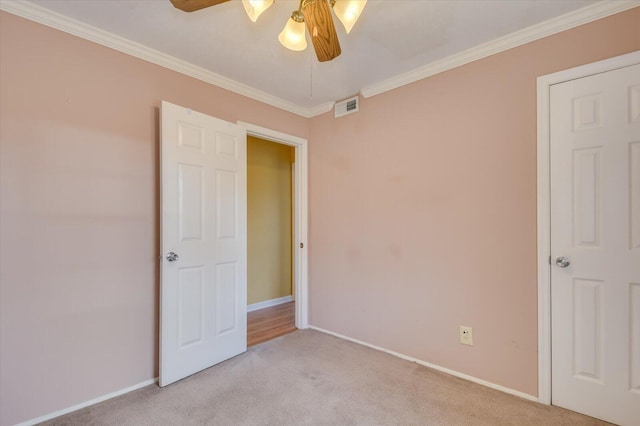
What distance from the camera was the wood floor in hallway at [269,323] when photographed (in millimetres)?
3076

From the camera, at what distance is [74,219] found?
6.19ft

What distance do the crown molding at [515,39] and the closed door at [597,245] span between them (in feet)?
1.17

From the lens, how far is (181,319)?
2.23m

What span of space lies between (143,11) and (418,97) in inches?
81.6

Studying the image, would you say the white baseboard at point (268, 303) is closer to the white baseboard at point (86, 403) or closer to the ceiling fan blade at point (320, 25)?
the white baseboard at point (86, 403)

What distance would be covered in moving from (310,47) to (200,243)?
1.74m

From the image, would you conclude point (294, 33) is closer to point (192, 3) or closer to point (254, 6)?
point (254, 6)

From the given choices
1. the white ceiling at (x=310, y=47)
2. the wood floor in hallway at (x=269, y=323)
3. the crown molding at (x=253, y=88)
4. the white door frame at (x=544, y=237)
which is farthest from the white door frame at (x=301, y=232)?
the white door frame at (x=544, y=237)

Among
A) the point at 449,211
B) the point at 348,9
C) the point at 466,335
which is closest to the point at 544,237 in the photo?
the point at 449,211

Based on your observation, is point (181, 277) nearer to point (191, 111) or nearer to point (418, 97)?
point (191, 111)

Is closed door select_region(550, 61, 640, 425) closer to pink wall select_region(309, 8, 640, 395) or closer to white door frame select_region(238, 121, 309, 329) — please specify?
pink wall select_region(309, 8, 640, 395)

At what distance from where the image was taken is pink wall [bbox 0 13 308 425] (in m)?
1.70

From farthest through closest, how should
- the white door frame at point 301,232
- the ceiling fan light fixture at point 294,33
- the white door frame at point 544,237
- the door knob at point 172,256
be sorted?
1. the white door frame at point 301,232
2. the door knob at point 172,256
3. the white door frame at point 544,237
4. the ceiling fan light fixture at point 294,33

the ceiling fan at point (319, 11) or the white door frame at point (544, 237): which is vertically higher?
the ceiling fan at point (319, 11)
